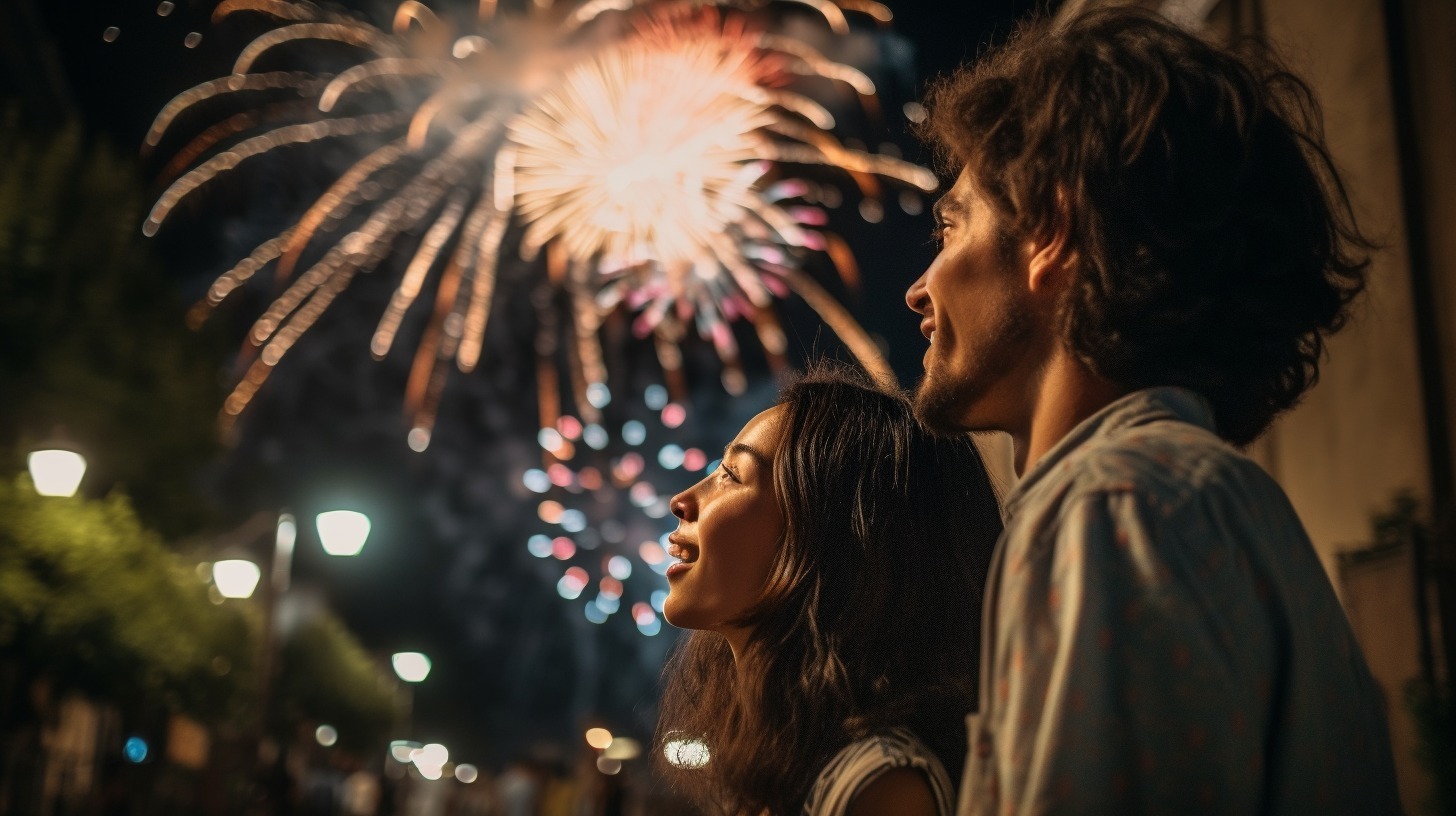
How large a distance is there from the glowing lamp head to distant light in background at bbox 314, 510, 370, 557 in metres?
3.13

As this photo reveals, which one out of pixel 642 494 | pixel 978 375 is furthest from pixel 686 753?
pixel 642 494

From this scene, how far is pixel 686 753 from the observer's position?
138 inches

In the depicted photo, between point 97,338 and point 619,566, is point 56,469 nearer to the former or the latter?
point 97,338

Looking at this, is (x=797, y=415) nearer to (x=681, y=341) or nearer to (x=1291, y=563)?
(x=1291, y=563)

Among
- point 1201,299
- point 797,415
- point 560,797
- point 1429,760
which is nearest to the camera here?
point 1201,299

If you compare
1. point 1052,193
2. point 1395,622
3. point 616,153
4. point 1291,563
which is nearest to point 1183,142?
point 1052,193

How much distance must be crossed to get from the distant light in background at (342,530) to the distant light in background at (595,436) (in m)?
14.5

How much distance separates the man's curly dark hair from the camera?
6.05 ft

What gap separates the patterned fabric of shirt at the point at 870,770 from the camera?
92.0 inches

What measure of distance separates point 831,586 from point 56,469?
11.5 metres

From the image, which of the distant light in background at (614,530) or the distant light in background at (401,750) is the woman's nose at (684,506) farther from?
the distant light in background at (401,750)

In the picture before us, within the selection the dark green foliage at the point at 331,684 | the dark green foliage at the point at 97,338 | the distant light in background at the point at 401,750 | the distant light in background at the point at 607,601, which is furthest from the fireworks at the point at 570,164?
the distant light in background at the point at 401,750

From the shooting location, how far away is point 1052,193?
6.39ft

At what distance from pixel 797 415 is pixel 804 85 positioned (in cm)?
1341
